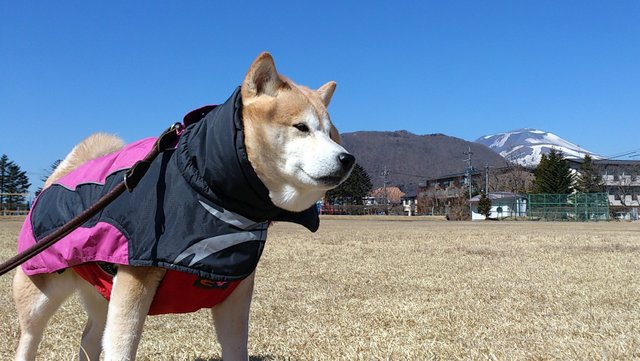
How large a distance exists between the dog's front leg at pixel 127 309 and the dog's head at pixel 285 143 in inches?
22.9

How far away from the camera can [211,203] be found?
6.95ft

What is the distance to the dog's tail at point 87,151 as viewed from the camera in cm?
298

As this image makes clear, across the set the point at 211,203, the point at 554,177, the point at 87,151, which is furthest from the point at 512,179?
the point at 211,203

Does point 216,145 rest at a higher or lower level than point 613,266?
higher

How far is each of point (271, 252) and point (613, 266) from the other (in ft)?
18.0

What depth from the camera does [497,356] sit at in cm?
320

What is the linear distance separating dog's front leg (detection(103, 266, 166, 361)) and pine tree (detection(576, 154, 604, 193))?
65.1 m

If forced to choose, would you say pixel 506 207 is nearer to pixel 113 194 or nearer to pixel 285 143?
pixel 285 143

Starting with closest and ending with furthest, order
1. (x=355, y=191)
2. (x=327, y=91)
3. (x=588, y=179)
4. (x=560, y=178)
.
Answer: (x=327, y=91), (x=560, y=178), (x=588, y=179), (x=355, y=191)

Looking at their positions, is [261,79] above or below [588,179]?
below

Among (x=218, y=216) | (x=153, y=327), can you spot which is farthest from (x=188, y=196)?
(x=153, y=327)

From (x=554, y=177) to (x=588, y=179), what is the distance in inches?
276

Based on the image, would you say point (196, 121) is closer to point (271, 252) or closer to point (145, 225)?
point (145, 225)

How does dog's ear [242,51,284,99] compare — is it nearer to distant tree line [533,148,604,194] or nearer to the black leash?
the black leash
